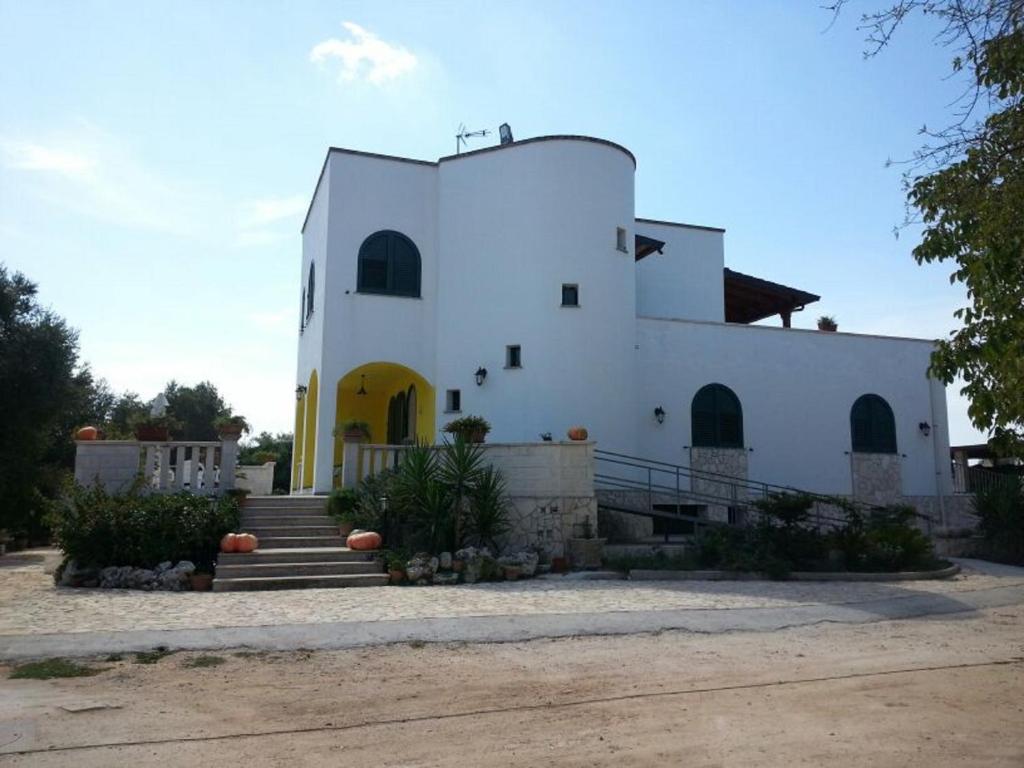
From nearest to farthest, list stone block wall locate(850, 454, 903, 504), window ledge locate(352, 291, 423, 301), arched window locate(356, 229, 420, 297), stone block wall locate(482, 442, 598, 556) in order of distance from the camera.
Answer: stone block wall locate(482, 442, 598, 556)
window ledge locate(352, 291, 423, 301)
arched window locate(356, 229, 420, 297)
stone block wall locate(850, 454, 903, 504)

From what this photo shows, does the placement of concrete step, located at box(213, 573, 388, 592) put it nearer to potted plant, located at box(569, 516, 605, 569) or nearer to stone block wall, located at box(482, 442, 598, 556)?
stone block wall, located at box(482, 442, 598, 556)

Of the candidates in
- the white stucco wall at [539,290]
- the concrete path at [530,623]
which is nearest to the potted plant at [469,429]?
the white stucco wall at [539,290]

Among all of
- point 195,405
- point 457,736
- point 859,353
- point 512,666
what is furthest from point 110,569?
point 195,405

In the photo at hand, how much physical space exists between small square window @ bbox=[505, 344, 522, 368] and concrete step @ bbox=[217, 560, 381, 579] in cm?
695

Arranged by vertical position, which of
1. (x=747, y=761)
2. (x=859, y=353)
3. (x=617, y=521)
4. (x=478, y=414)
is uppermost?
(x=859, y=353)

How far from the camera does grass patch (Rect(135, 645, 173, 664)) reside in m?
7.70

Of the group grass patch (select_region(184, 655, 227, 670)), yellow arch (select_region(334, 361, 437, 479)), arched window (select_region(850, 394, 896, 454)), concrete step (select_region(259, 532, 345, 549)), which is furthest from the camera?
arched window (select_region(850, 394, 896, 454))

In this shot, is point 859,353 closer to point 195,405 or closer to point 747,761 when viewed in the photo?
point 747,761

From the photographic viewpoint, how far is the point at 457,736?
18.6 feet

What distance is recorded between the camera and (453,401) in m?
19.4

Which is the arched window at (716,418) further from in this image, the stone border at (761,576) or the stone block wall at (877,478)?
the stone border at (761,576)

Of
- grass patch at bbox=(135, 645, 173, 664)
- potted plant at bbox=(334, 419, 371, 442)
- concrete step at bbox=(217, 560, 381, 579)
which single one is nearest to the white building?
potted plant at bbox=(334, 419, 371, 442)

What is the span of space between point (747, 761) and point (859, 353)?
63.0 feet

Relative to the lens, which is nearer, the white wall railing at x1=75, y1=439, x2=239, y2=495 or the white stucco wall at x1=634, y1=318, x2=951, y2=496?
the white wall railing at x1=75, y1=439, x2=239, y2=495
